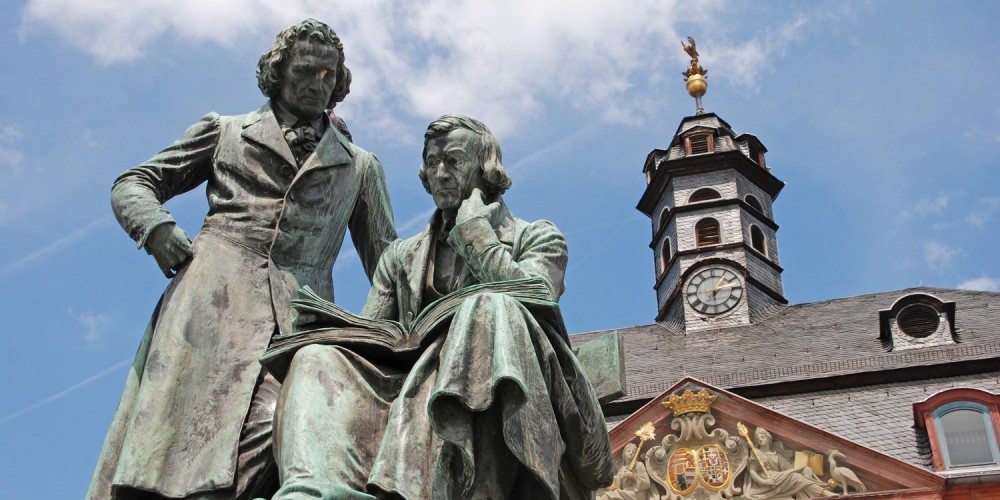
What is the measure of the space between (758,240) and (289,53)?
40.9 m

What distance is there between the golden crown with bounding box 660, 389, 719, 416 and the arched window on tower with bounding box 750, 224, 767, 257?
56.9 feet

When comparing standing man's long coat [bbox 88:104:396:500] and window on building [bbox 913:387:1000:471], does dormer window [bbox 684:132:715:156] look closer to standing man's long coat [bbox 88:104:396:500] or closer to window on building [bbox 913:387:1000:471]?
window on building [bbox 913:387:1000:471]

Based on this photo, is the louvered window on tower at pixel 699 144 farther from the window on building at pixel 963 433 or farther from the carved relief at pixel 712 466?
the window on building at pixel 963 433

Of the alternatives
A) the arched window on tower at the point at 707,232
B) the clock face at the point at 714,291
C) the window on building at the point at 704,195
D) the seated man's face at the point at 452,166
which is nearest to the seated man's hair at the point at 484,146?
the seated man's face at the point at 452,166

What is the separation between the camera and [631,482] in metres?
27.5

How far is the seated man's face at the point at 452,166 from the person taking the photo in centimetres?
524

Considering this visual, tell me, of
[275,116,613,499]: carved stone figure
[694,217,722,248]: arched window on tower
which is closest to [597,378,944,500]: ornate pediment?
[694,217,722,248]: arched window on tower

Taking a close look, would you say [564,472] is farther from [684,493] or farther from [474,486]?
[684,493]

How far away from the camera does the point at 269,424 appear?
4.82 m

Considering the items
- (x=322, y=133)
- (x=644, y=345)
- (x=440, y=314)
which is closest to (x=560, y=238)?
(x=440, y=314)

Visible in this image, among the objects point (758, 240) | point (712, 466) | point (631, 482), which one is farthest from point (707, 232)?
point (631, 482)

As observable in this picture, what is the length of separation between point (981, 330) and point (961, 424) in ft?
15.6

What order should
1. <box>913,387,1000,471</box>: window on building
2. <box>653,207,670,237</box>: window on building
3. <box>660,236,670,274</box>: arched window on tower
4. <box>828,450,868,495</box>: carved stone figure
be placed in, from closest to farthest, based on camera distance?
<box>828,450,868,495</box>: carved stone figure
<box>913,387,1000,471</box>: window on building
<box>653,207,670,237</box>: window on building
<box>660,236,670,274</box>: arched window on tower

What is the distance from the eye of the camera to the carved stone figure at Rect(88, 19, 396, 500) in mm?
4758
